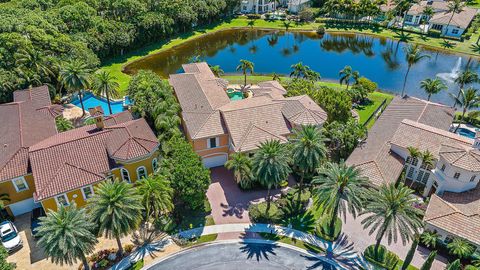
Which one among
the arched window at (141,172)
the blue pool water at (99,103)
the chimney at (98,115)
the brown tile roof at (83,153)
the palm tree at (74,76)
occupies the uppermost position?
the palm tree at (74,76)

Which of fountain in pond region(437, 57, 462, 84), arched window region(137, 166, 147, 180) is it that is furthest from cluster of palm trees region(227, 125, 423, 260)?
fountain in pond region(437, 57, 462, 84)

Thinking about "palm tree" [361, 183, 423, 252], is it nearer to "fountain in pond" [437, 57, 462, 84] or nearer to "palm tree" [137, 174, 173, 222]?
"palm tree" [137, 174, 173, 222]

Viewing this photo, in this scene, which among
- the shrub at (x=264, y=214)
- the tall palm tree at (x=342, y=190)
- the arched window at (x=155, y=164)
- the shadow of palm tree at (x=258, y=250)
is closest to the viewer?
the tall palm tree at (x=342, y=190)

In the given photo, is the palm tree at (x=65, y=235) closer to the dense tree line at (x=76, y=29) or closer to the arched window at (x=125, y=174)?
the arched window at (x=125, y=174)

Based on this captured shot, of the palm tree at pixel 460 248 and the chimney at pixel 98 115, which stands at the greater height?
the chimney at pixel 98 115

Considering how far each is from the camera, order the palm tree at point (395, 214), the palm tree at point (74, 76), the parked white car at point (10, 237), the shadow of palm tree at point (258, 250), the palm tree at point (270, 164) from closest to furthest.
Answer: the palm tree at point (395, 214), the parked white car at point (10, 237), the shadow of palm tree at point (258, 250), the palm tree at point (270, 164), the palm tree at point (74, 76)

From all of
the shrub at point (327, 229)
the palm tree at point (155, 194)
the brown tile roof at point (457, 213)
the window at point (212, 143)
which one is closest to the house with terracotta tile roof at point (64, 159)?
the palm tree at point (155, 194)
